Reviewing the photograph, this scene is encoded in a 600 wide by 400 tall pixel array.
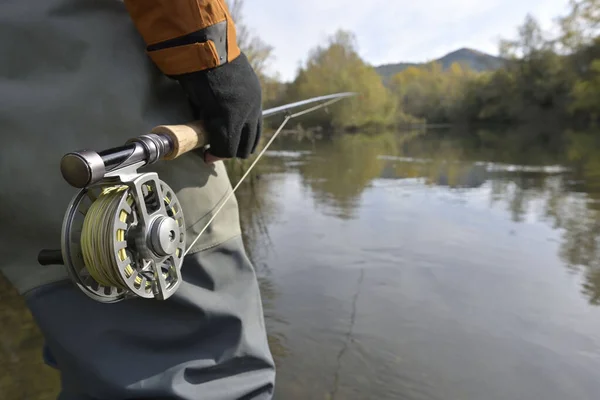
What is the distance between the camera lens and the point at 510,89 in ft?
Answer: 181

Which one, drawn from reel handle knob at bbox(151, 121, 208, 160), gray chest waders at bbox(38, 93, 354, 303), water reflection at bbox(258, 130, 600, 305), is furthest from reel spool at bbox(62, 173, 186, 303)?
water reflection at bbox(258, 130, 600, 305)

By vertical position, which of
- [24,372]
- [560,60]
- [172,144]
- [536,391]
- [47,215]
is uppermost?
[560,60]

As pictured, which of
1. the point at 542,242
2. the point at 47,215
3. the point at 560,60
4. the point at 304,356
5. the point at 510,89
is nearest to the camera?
the point at 47,215

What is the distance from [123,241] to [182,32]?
566 mm

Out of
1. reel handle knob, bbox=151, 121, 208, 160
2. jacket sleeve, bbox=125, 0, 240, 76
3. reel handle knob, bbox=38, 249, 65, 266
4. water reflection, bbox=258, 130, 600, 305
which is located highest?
jacket sleeve, bbox=125, 0, 240, 76

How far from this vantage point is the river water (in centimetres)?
330

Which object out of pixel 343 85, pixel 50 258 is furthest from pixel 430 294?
pixel 343 85

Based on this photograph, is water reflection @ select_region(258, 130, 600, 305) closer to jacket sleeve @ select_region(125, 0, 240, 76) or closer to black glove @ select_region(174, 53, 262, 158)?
black glove @ select_region(174, 53, 262, 158)

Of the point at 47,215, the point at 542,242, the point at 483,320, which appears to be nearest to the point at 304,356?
the point at 483,320

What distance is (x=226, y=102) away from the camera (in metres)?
1.39

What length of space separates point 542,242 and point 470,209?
2.16 metres

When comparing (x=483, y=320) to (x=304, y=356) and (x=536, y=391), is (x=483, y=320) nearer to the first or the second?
(x=536, y=391)

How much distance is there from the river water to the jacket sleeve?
98.7 inches

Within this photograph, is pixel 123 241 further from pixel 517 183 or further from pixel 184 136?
pixel 517 183
